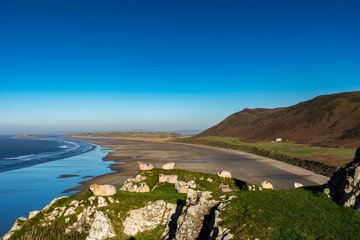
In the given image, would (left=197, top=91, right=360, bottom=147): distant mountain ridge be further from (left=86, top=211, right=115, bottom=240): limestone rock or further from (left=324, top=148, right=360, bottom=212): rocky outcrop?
(left=86, top=211, right=115, bottom=240): limestone rock

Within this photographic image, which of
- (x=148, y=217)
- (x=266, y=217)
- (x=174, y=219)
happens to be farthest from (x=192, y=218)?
(x=266, y=217)

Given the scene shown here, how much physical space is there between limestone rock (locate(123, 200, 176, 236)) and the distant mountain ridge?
94.1 m

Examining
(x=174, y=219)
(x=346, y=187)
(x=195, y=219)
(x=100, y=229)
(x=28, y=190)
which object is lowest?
(x=28, y=190)

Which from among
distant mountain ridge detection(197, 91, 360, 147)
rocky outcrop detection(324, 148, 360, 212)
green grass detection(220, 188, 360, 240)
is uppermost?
distant mountain ridge detection(197, 91, 360, 147)

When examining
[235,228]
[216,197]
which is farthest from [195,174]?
Result: [235,228]

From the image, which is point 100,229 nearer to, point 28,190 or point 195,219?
point 195,219

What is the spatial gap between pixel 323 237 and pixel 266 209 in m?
2.25

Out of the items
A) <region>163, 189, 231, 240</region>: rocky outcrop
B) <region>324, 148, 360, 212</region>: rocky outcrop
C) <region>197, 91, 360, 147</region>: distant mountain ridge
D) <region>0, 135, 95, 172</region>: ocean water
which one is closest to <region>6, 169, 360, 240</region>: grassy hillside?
<region>324, 148, 360, 212</region>: rocky outcrop

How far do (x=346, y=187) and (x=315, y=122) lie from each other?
12982 cm

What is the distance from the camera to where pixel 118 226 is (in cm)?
1226

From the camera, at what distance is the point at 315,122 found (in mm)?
122500

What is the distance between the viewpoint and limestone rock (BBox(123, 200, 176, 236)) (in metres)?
12.5

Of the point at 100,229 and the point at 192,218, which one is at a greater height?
the point at 192,218

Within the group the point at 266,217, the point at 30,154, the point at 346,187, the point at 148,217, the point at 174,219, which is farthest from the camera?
the point at 30,154
